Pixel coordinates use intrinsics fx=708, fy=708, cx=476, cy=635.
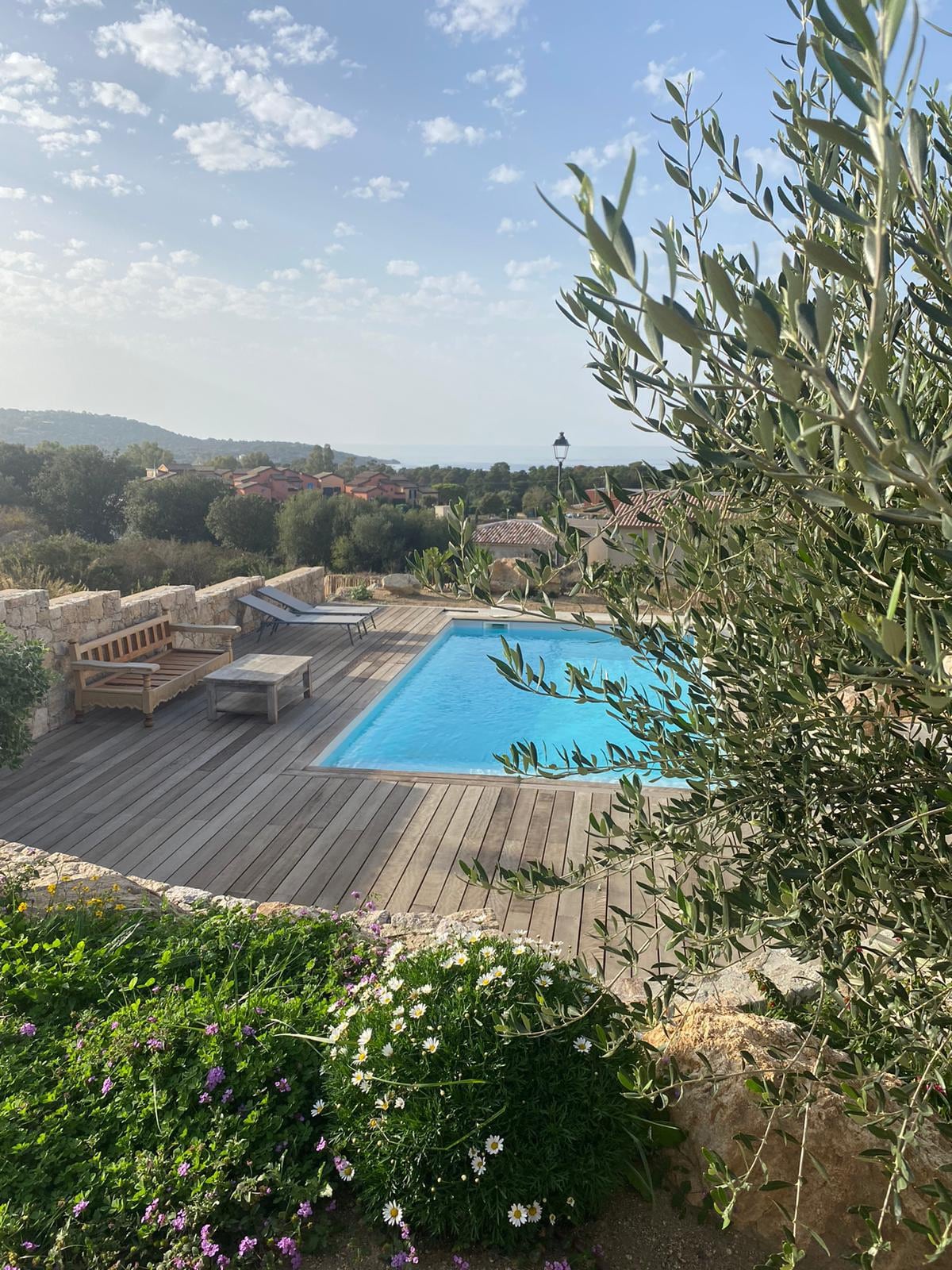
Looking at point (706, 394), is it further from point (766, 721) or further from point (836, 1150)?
point (836, 1150)

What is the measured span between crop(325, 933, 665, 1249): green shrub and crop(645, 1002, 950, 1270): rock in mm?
162

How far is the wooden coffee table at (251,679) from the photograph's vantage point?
6.80 meters

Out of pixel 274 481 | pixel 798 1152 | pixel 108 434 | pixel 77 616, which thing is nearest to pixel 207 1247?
pixel 798 1152

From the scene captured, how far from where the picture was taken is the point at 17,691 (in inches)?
195

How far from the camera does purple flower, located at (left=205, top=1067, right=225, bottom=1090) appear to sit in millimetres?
2039

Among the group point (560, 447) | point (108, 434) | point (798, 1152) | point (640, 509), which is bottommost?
point (798, 1152)

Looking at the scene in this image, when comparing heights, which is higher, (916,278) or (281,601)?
(916,278)

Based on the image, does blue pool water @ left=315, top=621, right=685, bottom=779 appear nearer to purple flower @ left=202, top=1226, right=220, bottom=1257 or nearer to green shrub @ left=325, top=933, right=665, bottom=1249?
green shrub @ left=325, top=933, right=665, bottom=1249

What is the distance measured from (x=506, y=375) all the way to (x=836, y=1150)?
6.07 m

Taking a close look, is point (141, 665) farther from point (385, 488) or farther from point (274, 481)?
point (274, 481)

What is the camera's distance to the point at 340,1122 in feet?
6.13

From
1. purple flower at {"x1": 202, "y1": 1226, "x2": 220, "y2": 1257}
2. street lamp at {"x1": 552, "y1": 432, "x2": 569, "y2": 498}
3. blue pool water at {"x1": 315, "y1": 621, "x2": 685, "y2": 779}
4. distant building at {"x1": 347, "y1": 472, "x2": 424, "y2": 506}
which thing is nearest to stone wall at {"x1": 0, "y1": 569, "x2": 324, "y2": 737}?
blue pool water at {"x1": 315, "y1": 621, "x2": 685, "y2": 779}

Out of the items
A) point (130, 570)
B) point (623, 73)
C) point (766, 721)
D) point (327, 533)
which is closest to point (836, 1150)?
point (766, 721)

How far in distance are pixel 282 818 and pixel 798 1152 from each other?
12.5ft
